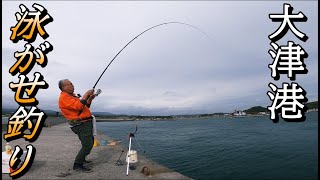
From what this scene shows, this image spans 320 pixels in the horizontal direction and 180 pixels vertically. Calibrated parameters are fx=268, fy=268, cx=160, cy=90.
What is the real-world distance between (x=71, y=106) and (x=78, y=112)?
27cm

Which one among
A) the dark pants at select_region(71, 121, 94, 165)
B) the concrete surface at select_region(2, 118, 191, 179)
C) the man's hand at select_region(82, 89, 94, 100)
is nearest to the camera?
the man's hand at select_region(82, 89, 94, 100)

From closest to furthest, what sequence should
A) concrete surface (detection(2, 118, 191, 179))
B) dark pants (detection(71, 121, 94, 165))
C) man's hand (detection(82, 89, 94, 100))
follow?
man's hand (detection(82, 89, 94, 100)) < concrete surface (detection(2, 118, 191, 179)) < dark pants (detection(71, 121, 94, 165))

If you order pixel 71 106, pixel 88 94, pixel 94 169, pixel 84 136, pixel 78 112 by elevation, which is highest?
pixel 88 94

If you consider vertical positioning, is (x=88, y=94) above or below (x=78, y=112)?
above

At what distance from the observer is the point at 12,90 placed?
7203 mm

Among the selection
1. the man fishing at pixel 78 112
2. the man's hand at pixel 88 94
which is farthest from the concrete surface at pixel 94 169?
the man's hand at pixel 88 94

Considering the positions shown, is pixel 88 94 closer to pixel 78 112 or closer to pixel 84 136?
pixel 78 112

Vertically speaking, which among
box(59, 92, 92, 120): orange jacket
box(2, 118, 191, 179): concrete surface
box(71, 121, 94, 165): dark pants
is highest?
box(59, 92, 92, 120): orange jacket

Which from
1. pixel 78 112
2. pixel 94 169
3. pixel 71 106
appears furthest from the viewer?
pixel 94 169

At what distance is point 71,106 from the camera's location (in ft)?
18.9

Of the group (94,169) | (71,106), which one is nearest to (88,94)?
(71,106)

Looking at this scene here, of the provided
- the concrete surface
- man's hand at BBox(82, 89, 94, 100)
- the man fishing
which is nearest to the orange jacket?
the man fishing

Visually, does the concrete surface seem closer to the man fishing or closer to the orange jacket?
the man fishing

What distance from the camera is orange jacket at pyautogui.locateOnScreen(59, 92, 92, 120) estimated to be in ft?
18.9
